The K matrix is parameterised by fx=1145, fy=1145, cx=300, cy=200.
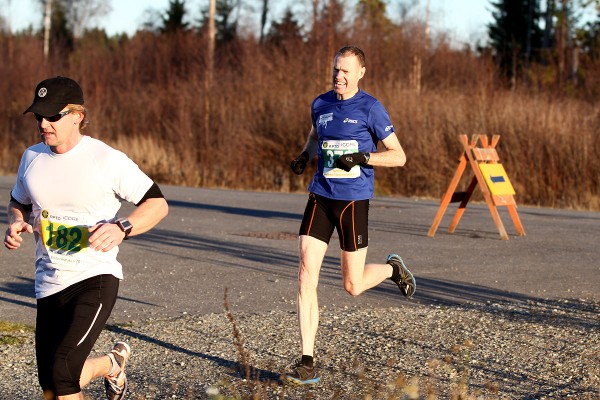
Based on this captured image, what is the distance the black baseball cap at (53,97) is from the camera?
511 cm

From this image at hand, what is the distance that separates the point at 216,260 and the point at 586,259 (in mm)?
4433

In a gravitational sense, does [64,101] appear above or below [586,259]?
above

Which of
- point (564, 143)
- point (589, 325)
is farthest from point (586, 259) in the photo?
point (564, 143)

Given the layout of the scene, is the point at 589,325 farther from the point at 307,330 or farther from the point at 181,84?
the point at 181,84

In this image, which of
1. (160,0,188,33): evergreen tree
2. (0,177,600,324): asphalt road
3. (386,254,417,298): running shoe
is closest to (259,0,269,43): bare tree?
(160,0,188,33): evergreen tree

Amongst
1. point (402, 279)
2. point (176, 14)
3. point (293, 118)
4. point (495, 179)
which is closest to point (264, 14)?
point (176, 14)

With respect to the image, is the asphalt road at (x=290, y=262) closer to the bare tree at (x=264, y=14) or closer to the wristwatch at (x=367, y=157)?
the wristwatch at (x=367, y=157)

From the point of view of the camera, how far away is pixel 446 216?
19.2 meters

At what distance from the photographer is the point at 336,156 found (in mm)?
7336

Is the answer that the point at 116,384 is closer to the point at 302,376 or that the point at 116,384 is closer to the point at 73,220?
the point at 73,220

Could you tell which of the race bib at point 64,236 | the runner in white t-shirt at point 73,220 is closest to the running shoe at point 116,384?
the runner in white t-shirt at point 73,220

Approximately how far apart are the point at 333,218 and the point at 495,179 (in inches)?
355

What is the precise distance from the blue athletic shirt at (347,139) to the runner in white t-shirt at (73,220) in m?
2.17

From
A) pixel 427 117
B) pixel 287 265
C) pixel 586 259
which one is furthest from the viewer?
pixel 427 117
